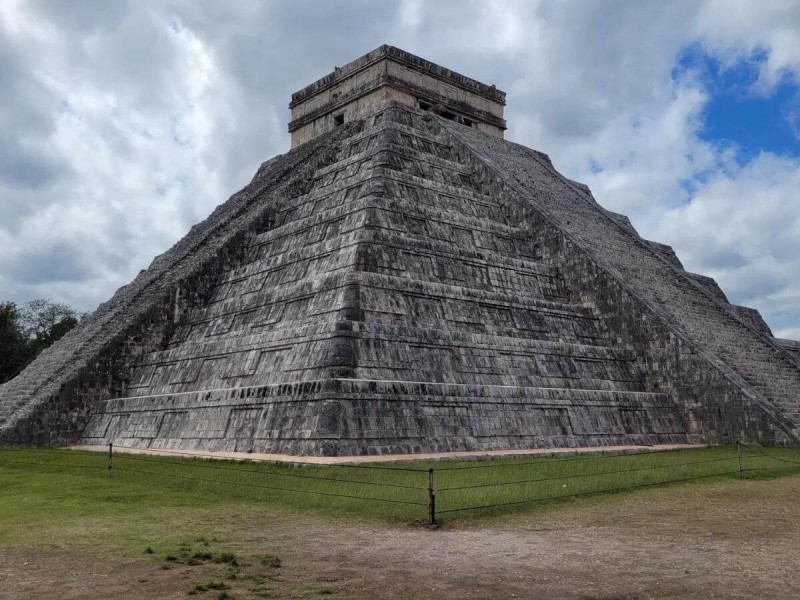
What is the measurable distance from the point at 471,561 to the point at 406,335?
8.73 meters

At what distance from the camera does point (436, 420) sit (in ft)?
46.6

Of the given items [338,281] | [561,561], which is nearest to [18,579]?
[561,561]

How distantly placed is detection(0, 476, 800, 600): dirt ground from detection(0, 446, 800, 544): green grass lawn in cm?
70

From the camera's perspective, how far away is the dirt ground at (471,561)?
5.91m

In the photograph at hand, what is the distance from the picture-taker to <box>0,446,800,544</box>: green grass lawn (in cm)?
930

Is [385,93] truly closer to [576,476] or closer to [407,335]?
[407,335]

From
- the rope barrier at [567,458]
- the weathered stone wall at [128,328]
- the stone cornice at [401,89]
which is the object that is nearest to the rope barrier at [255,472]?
the rope barrier at [567,458]

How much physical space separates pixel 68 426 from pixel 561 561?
1439 centimetres

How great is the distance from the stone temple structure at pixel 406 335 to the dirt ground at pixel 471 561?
4793 millimetres

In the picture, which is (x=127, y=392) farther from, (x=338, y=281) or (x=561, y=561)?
(x=561, y=561)

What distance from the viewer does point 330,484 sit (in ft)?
34.8

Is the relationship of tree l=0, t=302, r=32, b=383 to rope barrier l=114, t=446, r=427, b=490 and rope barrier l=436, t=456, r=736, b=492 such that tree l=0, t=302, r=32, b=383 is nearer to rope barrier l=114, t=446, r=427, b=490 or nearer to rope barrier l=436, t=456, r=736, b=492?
rope barrier l=114, t=446, r=427, b=490

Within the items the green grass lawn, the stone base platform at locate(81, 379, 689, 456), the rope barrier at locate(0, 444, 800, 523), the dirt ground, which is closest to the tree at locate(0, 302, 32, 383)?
the stone base platform at locate(81, 379, 689, 456)

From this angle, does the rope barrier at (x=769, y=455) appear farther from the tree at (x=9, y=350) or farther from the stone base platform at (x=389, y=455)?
the tree at (x=9, y=350)
